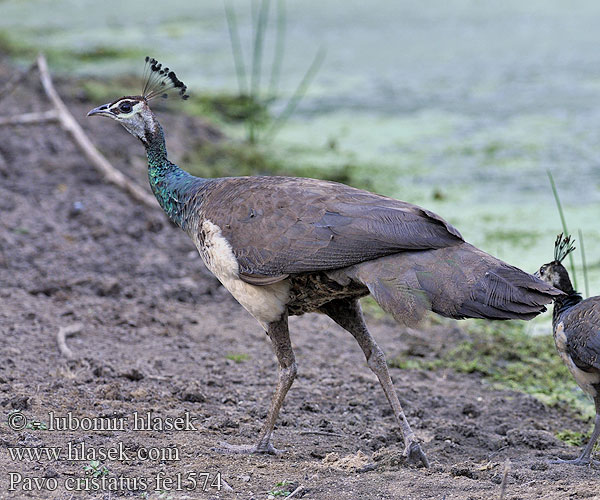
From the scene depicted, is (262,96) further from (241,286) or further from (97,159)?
(241,286)

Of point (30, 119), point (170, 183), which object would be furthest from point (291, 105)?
point (170, 183)

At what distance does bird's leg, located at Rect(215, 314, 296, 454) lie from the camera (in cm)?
409

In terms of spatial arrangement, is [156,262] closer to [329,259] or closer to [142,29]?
[329,259]

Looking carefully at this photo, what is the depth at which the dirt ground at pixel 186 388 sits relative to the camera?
364cm

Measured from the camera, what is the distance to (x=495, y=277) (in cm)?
361

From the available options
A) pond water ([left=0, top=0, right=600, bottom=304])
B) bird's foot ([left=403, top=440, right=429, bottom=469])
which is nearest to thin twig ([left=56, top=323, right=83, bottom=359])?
bird's foot ([left=403, top=440, right=429, bottom=469])

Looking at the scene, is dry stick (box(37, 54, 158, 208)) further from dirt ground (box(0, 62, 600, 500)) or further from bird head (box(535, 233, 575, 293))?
bird head (box(535, 233, 575, 293))

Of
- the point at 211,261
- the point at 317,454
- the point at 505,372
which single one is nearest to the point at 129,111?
the point at 211,261

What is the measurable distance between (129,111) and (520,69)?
698 cm

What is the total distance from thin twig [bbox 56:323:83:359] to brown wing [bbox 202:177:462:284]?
1.25 metres

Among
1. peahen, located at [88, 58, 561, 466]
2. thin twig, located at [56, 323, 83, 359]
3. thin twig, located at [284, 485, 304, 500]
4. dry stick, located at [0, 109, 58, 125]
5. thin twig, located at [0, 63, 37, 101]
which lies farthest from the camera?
thin twig, located at [0, 63, 37, 101]

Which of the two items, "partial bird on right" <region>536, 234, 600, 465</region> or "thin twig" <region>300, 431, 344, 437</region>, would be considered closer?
"partial bird on right" <region>536, 234, 600, 465</region>

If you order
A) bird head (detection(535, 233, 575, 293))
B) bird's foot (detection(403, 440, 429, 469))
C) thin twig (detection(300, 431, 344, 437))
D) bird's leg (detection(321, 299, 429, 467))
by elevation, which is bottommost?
thin twig (detection(300, 431, 344, 437))

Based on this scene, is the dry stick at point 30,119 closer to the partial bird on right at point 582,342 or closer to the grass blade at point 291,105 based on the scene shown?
the grass blade at point 291,105
